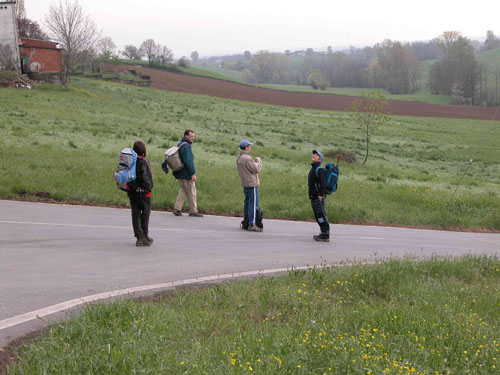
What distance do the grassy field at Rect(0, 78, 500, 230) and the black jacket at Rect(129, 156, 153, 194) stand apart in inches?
181

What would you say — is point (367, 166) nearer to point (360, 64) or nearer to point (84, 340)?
point (84, 340)

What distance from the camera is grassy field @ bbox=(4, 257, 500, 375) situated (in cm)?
495

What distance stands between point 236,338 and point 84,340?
57.6 inches

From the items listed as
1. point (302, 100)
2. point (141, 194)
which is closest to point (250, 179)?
point (141, 194)

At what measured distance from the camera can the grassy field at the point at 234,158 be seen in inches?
607

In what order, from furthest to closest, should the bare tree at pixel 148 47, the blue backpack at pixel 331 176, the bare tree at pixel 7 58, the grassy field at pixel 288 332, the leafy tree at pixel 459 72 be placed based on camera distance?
the bare tree at pixel 148 47, the leafy tree at pixel 459 72, the bare tree at pixel 7 58, the blue backpack at pixel 331 176, the grassy field at pixel 288 332

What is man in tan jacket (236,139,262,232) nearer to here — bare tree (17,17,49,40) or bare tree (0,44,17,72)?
bare tree (0,44,17,72)

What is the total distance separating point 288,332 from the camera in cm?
593

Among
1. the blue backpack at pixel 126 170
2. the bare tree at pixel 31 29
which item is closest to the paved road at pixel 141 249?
the blue backpack at pixel 126 170

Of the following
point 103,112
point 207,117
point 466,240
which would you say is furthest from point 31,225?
point 207,117

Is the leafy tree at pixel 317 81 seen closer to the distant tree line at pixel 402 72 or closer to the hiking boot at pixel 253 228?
the distant tree line at pixel 402 72

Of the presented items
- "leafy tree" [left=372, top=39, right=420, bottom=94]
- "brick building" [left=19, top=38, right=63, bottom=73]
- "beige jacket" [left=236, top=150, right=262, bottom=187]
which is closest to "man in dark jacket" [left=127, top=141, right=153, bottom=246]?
"beige jacket" [left=236, top=150, right=262, bottom=187]

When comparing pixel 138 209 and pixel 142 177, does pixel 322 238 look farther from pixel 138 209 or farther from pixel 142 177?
pixel 142 177

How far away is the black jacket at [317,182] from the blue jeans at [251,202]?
119 centimetres
